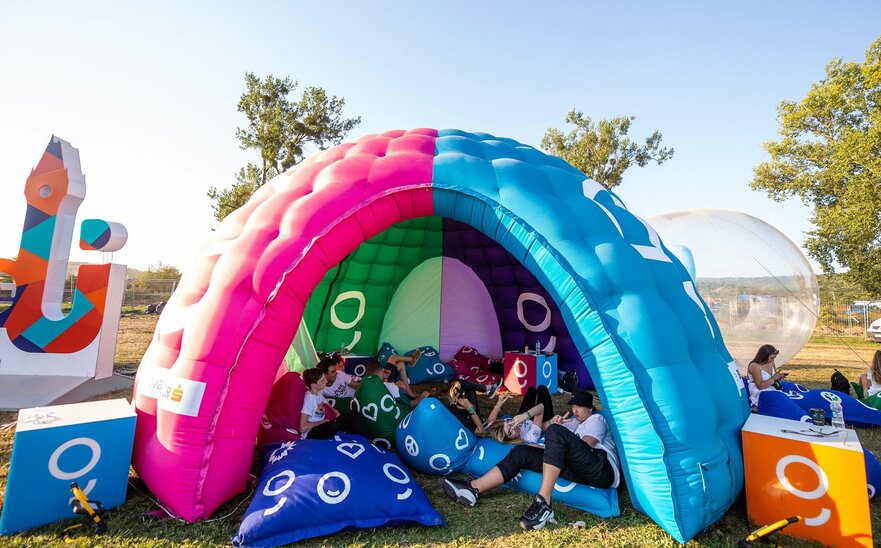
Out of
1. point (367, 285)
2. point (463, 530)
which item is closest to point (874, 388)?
point (463, 530)

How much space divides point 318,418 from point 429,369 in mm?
3872

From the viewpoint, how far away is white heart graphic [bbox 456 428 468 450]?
4361 mm

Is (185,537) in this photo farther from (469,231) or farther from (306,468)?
(469,231)

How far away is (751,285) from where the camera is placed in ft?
29.7

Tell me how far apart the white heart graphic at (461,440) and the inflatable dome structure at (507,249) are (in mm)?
1356

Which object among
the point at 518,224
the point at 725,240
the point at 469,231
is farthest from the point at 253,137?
the point at 518,224

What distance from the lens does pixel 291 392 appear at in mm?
4855

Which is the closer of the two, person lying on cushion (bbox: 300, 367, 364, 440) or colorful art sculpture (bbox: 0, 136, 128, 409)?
person lying on cushion (bbox: 300, 367, 364, 440)

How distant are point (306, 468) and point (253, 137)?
19.8 metres

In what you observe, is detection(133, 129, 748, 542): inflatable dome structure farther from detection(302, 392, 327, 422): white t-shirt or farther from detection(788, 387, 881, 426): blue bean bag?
detection(788, 387, 881, 426): blue bean bag

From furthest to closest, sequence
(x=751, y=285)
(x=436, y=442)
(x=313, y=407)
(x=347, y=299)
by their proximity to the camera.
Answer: (x=751, y=285) → (x=347, y=299) → (x=313, y=407) → (x=436, y=442)

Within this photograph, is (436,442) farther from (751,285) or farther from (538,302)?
(751,285)

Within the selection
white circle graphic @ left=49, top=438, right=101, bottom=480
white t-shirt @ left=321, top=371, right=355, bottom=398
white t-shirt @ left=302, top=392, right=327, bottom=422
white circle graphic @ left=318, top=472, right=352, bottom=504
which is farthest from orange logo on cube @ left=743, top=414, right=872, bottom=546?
white circle graphic @ left=49, top=438, right=101, bottom=480

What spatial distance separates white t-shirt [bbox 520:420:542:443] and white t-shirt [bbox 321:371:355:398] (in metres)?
2.18
